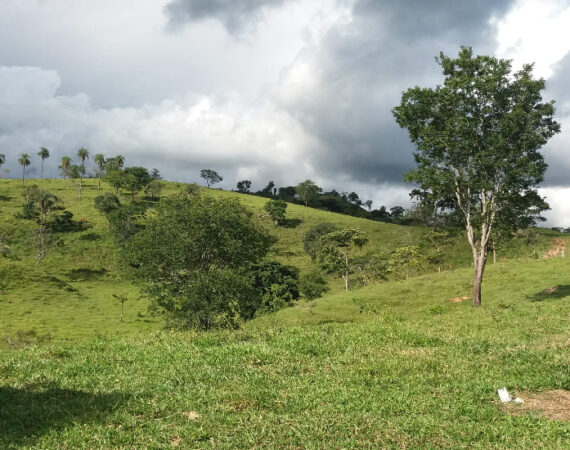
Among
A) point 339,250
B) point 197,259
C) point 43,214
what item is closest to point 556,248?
point 339,250

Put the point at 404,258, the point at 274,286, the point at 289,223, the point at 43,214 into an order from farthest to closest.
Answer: the point at 289,223, the point at 43,214, the point at 404,258, the point at 274,286

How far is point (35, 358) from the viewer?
583 inches

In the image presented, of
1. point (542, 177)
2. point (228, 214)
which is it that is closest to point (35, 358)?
point (228, 214)

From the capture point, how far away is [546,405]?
10289 millimetres

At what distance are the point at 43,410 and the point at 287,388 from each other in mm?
5741

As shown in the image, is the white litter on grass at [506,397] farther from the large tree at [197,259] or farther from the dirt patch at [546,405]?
the large tree at [197,259]

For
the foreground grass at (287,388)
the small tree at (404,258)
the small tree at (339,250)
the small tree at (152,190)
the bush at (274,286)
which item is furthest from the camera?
the small tree at (152,190)

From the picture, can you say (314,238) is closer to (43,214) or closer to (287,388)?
(43,214)

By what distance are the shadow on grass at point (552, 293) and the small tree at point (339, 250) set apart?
4970 cm

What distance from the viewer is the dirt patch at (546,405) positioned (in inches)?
383

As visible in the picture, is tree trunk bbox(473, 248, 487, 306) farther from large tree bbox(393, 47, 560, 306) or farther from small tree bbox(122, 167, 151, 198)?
small tree bbox(122, 167, 151, 198)

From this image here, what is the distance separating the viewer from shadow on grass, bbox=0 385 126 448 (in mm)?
8859

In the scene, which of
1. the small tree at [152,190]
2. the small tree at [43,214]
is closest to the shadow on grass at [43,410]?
the small tree at [43,214]

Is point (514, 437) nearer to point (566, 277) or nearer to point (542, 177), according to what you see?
point (542, 177)
